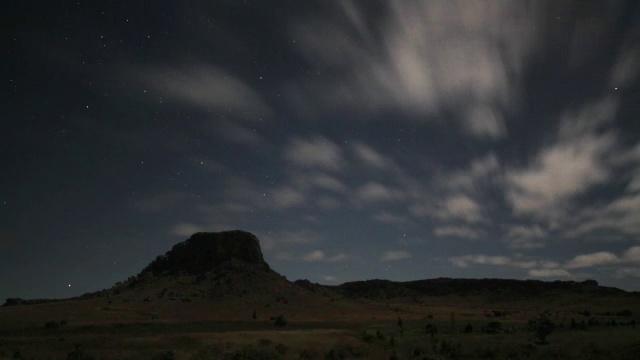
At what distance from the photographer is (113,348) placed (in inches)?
1292

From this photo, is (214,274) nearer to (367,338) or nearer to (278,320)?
(278,320)

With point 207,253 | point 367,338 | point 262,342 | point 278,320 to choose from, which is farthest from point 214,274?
point 262,342

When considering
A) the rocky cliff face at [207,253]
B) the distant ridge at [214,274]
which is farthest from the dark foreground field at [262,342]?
the rocky cliff face at [207,253]

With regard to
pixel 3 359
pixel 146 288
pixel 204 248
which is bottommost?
pixel 3 359

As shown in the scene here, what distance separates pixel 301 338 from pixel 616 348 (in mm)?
24657

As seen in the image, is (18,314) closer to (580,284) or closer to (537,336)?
(537,336)

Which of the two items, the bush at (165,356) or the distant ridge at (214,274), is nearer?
the bush at (165,356)

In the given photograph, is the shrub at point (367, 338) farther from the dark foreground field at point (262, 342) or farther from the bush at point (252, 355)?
the bush at point (252, 355)

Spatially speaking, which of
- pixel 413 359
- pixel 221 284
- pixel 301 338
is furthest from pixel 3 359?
pixel 221 284

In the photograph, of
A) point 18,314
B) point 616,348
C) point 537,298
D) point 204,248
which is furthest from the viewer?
point 537,298

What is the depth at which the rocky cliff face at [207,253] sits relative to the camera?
103 meters

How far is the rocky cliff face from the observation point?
339ft

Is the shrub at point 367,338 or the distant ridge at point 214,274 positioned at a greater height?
the distant ridge at point 214,274

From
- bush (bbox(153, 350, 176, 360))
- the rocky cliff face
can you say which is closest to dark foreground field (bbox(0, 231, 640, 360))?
bush (bbox(153, 350, 176, 360))
